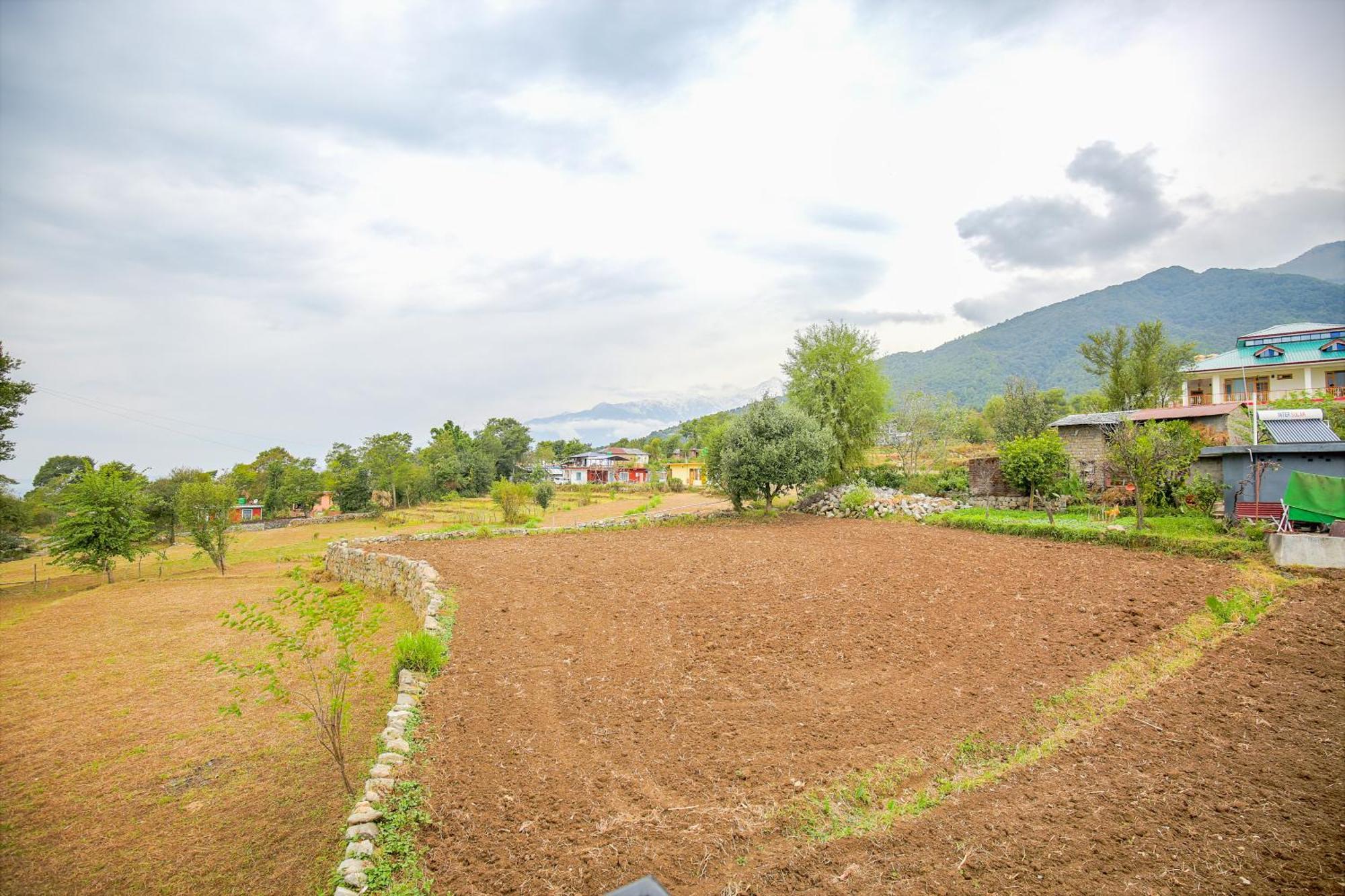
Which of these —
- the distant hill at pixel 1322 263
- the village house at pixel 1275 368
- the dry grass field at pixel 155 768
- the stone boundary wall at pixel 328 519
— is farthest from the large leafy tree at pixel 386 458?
the distant hill at pixel 1322 263

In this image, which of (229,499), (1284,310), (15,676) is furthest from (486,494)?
(1284,310)

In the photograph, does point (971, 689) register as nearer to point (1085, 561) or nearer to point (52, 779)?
point (1085, 561)

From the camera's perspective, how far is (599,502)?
43562 millimetres

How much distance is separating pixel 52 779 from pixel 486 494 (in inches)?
2094

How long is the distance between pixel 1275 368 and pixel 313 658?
1937 inches

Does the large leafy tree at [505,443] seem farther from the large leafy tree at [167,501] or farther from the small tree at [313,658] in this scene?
the small tree at [313,658]

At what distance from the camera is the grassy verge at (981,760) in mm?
5180

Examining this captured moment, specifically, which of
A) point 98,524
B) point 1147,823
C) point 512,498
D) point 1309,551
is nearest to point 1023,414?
point 1309,551

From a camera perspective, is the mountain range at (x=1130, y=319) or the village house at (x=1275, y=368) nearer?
the village house at (x=1275, y=368)

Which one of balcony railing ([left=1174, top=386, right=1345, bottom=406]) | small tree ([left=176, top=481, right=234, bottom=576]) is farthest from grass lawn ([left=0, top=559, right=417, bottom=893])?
balcony railing ([left=1174, top=386, right=1345, bottom=406])

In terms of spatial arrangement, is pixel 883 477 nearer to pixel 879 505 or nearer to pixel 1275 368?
pixel 879 505

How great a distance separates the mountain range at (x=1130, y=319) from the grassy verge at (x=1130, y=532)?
109035mm

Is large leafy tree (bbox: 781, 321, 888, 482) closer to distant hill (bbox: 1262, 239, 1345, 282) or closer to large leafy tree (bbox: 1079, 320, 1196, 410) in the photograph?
large leafy tree (bbox: 1079, 320, 1196, 410)

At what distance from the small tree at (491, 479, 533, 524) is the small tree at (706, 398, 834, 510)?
12029mm
